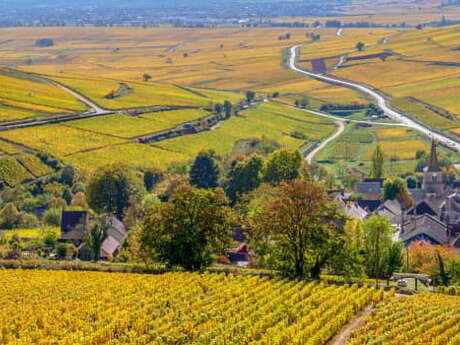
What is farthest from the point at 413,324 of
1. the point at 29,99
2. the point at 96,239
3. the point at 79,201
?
the point at 29,99

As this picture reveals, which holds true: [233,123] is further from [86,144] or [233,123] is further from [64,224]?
[64,224]

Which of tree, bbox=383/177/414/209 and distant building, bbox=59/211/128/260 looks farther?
tree, bbox=383/177/414/209

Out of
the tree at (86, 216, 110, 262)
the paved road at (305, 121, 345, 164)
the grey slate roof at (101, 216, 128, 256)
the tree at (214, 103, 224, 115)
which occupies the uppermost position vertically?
the tree at (86, 216, 110, 262)

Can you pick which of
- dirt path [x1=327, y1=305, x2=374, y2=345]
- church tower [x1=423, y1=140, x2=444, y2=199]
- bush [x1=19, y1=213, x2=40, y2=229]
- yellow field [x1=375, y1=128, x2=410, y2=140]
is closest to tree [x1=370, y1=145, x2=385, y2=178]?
church tower [x1=423, y1=140, x2=444, y2=199]

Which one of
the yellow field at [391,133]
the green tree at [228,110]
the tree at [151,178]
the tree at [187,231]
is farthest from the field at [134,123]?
the tree at [187,231]

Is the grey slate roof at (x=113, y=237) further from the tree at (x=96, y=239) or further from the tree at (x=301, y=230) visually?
the tree at (x=301, y=230)

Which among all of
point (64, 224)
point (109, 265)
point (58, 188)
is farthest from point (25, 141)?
point (109, 265)

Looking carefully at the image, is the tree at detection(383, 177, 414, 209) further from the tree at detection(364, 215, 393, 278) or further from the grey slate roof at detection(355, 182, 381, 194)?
the tree at detection(364, 215, 393, 278)
